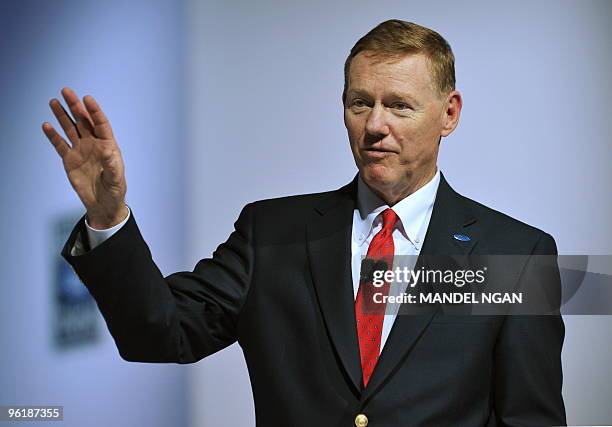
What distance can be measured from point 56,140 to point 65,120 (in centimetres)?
4

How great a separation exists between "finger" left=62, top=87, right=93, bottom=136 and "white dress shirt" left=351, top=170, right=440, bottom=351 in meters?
0.64

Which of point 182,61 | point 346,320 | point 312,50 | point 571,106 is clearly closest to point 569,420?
point 571,106

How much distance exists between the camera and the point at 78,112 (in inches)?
66.0

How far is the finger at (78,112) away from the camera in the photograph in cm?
165

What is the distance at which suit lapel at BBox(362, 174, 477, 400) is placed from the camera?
193 centimetres

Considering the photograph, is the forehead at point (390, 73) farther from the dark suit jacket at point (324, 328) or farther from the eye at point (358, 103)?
→ the dark suit jacket at point (324, 328)

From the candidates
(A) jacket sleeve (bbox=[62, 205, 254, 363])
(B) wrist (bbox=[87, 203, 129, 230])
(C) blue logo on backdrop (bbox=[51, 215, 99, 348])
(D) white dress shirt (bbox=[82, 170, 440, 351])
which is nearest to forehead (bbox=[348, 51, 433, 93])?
(D) white dress shirt (bbox=[82, 170, 440, 351])

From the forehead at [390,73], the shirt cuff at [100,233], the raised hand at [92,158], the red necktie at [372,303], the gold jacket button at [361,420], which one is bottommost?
the gold jacket button at [361,420]

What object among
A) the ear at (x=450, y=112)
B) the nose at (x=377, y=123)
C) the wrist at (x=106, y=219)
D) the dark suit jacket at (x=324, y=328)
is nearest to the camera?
the wrist at (x=106, y=219)

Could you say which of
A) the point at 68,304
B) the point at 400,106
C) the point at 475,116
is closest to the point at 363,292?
the point at 400,106

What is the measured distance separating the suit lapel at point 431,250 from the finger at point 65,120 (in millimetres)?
715

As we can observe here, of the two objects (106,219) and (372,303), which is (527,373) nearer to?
(372,303)

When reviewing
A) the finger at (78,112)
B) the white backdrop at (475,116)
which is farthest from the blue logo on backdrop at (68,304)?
the finger at (78,112)

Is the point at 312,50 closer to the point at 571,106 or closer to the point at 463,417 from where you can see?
the point at 571,106
